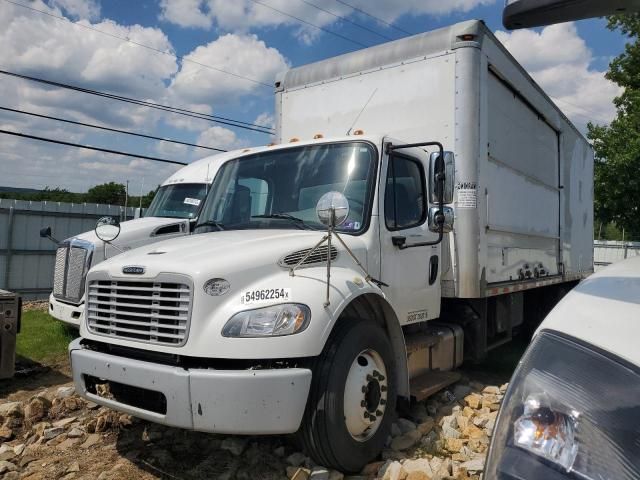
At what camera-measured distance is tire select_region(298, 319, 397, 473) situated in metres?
3.29

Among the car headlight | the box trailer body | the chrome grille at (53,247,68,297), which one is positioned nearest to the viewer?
the car headlight

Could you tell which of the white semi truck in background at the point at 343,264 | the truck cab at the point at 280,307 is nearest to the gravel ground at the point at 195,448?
the white semi truck in background at the point at 343,264

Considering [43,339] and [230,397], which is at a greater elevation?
[230,397]

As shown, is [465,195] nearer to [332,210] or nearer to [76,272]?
[332,210]

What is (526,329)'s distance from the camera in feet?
29.6

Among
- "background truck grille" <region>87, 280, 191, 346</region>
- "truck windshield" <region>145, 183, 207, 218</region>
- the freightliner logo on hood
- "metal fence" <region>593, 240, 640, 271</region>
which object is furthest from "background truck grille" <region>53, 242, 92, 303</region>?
"metal fence" <region>593, 240, 640, 271</region>

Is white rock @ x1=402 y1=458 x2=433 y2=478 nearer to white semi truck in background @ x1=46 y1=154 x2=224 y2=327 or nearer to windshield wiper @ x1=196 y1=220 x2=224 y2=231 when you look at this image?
windshield wiper @ x1=196 y1=220 x2=224 y2=231

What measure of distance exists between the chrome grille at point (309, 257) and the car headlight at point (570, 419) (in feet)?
7.47

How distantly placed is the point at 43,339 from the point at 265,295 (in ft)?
21.6

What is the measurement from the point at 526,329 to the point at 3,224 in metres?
12.6

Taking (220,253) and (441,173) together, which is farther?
(441,173)

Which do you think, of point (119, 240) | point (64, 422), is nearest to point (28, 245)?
point (119, 240)

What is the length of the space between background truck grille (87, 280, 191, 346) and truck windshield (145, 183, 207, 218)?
561 centimetres

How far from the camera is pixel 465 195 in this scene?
516cm
